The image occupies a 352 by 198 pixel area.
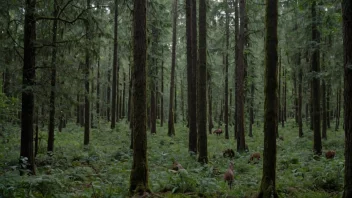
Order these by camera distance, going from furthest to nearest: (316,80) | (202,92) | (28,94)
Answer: (316,80) < (202,92) < (28,94)

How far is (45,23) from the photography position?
36.7ft

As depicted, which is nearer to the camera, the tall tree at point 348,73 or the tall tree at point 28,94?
the tall tree at point 348,73

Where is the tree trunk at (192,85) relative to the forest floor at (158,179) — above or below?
above

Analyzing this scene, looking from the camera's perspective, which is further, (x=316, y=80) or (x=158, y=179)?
(x=316, y=80)

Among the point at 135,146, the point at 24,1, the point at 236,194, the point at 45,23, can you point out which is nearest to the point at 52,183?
the point at 135,146

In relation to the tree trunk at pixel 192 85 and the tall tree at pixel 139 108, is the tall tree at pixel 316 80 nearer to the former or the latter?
the tree trunk at pixel 192 85

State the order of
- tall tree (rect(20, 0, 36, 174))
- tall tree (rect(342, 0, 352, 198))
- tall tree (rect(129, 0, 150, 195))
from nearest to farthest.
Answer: tall tree (rect(342, 0, 352, 198)), tall tree (rect(129, 0, 150, 195)), tall tree (rect(20, 0, 36, 174))

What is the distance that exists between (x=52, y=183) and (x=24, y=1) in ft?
20.3

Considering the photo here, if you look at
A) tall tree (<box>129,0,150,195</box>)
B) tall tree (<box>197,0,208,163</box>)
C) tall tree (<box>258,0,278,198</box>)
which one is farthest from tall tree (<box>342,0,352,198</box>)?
tall tree (<box>197,0,208,163</box>)

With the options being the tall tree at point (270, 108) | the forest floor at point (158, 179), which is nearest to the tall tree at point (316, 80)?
the forest floor at point (158, 179)

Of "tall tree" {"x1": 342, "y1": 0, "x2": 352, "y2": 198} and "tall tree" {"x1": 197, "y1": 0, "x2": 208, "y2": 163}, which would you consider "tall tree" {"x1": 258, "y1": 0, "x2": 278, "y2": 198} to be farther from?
"tall tree" {"x1": 197, "y1": 0, "x2": 208, "y2": 163}

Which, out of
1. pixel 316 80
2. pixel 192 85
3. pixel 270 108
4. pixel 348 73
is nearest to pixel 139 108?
pixel 270 108

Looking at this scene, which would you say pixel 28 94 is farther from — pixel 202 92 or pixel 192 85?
pixel 192 85

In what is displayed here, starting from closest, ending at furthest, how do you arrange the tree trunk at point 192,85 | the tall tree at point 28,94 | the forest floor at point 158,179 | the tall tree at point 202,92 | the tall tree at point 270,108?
the forest floor at point 158,179, the tall tree at point 270,108, the tall tree at point 28,94, the tall tree at point 202,92, the tree trunk at point 192,85
